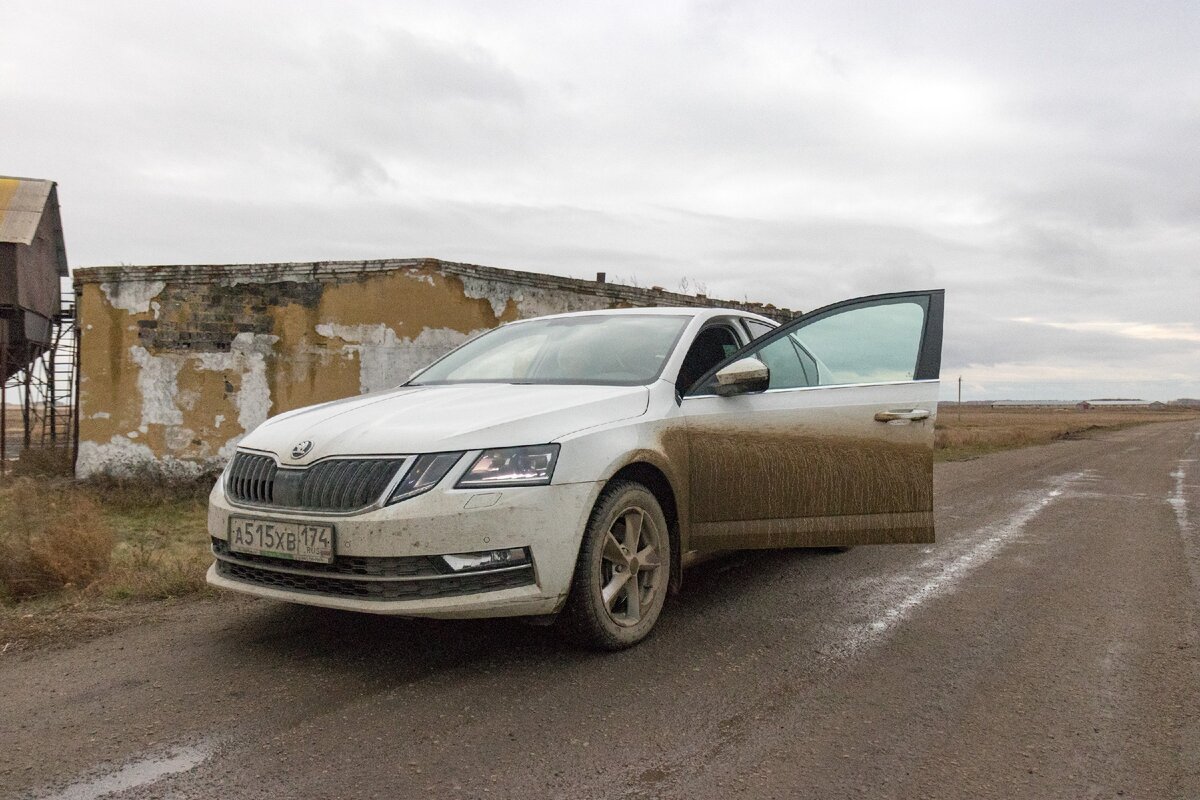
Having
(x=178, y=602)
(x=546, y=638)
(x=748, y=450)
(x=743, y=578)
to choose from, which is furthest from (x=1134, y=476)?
(x=178, y=602)

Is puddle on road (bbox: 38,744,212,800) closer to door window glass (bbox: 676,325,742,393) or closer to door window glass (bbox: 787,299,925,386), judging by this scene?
door window glass (bbox: 676,325,742,393)

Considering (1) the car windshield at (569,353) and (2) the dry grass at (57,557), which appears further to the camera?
(2) the dry grass at (57,557)

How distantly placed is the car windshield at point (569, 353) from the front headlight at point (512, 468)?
870mm

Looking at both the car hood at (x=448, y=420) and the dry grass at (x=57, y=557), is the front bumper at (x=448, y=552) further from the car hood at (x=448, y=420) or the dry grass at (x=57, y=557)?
the dry grass at (x=57, y=557)

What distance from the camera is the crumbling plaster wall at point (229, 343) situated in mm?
10859

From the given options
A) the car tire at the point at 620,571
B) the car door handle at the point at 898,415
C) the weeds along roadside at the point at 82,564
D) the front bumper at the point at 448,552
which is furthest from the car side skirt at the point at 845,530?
the weeds along roadside at the point at 82,564

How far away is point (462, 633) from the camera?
4004mm

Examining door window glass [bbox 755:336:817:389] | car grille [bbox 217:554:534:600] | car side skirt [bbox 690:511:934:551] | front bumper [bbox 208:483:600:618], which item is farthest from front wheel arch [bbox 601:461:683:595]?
door window glass [bbox 755:336:817:389]

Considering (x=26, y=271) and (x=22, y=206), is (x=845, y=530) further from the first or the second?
(x=22, y=206)

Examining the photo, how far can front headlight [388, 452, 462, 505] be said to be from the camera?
320 centimetres

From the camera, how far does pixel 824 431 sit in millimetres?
4500

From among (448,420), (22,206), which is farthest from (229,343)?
(22,206)

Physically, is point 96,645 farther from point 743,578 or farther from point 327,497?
point 743,578

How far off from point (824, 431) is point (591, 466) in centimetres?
160
